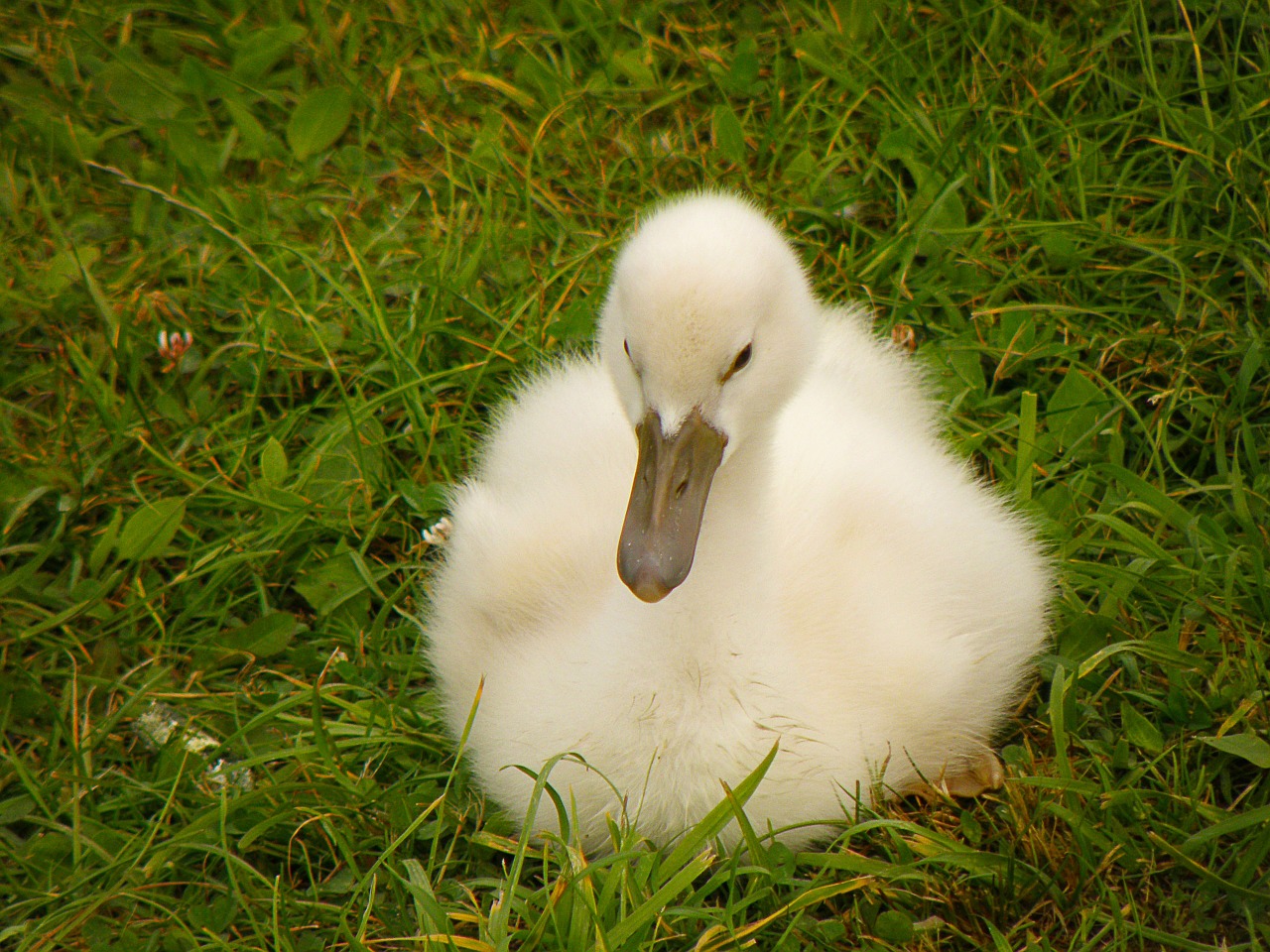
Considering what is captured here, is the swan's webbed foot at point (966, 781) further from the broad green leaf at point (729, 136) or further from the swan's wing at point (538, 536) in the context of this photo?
the broad green leaf at point (729, 136)

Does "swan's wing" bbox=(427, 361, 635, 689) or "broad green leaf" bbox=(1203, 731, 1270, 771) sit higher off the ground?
"broad green leaf" bbox=(1203, 731, 1270, 771)

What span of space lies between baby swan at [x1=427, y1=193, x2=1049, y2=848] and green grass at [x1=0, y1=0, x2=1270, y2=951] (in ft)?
0.44

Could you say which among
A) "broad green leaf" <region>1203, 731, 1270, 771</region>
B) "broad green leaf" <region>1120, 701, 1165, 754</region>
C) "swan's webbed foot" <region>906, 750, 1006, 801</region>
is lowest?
"swan's webbed foot" <region>906, 750, 1006, 801</region>

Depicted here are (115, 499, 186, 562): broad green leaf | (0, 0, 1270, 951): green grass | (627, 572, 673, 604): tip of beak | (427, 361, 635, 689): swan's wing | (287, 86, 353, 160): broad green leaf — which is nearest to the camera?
(627, 572, 673, 604): tip of beak

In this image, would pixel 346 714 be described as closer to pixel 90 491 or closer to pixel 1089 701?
pixel 90 491

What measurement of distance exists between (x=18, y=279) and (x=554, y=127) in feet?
5.22

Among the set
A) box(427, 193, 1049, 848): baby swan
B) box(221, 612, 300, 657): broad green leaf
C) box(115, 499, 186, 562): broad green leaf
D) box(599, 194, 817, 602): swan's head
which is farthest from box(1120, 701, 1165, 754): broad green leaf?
box(115, 499, 186, 562): broad green leaf

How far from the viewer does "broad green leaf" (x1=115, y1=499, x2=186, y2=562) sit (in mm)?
2969

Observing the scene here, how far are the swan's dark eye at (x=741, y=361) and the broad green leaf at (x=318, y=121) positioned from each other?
219 cm

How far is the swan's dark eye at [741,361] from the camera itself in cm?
211

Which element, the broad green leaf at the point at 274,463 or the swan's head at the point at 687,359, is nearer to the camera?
the swan's head at the point at 687,359

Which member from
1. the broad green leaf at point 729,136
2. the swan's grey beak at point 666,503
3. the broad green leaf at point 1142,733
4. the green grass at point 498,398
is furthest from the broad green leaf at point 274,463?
the broad green leaf at point 1142,733

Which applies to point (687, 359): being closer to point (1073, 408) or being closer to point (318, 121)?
point (1073, 408)

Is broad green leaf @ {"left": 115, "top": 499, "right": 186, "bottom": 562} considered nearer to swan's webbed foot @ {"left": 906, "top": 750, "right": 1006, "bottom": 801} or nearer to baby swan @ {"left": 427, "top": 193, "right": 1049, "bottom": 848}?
baby swan @ {"left": 427, "top": 193, "right": 1049, "bottom": 848}
